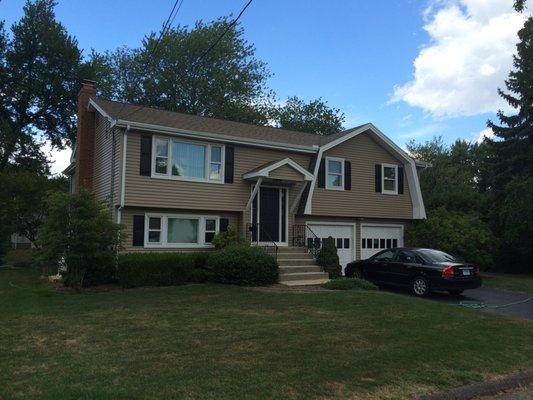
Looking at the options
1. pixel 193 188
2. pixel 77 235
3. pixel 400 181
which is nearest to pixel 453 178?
pixel 400 181

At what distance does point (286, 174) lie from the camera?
18.8 meters

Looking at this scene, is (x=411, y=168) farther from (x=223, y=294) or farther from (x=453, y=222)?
Result: (x=223, y=294)

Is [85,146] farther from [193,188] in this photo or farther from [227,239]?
[227,239]

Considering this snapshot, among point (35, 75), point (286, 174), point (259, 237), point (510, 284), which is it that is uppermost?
point (35, 75)

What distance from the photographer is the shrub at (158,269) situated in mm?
15008

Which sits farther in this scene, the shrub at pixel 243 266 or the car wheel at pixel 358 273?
the car wheel at pixel 358 273

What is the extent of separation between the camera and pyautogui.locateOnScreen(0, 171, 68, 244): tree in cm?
2444

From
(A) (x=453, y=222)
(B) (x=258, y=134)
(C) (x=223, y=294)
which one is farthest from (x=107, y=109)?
(A) (x=453, y=222)

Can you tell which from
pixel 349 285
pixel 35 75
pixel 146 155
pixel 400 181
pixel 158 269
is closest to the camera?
pixel 349 285

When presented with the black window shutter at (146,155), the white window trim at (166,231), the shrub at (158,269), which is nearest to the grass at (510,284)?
the white window trim at (166,231)

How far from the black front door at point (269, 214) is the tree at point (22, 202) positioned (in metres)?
10.9

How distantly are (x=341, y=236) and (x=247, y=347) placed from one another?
1462cm

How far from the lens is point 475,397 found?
630 cm

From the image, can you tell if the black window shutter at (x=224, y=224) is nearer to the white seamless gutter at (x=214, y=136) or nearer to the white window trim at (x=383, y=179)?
the white seamless gutter at (x=214, y=136)
